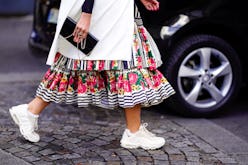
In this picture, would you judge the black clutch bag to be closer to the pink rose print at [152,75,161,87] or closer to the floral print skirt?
the floral print skirt

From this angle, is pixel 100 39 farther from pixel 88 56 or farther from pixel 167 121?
pixel 167 121

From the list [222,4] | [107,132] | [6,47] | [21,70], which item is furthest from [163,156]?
[6,47]

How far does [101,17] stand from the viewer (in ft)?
12.5

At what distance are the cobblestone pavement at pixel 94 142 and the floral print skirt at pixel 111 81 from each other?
0.36 metres

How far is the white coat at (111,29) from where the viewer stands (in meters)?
3.81

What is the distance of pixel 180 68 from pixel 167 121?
1.55 ft

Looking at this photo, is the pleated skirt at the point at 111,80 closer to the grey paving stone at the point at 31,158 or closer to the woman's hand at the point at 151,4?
the woman's hand at the point at 151,4

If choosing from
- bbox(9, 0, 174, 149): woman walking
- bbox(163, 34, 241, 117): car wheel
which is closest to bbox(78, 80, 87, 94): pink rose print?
bbox(9, 0, 174, 149): woman walking

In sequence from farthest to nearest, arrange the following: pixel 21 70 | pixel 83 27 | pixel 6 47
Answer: pixel 6 47 → pixel 21 70 → pixel 83 27

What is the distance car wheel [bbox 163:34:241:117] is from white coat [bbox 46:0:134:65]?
40.8 inches

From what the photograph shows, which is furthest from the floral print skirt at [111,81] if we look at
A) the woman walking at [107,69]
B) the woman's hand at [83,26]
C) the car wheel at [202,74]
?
the car wheel at [202,74]

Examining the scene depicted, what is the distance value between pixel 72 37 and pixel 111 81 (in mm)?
425

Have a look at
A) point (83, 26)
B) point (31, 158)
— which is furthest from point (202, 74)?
point (31, 158)

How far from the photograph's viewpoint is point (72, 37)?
151 inches
